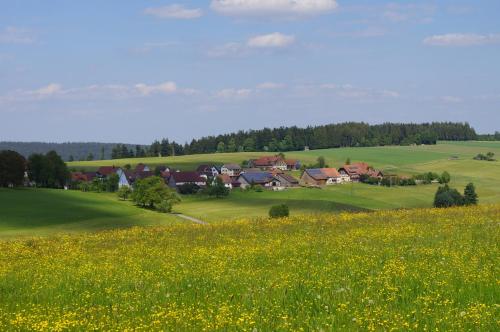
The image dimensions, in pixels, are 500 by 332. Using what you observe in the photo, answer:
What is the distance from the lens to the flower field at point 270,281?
1040cm

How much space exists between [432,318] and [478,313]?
0.79 metres

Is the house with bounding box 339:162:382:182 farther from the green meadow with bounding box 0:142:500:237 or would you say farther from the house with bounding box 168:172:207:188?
the house with bounding box 168:172:207:188

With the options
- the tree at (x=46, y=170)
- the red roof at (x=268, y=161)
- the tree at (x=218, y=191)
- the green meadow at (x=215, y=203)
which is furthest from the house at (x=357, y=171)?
the tree at (x=46, y=170)

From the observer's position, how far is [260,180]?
140 m

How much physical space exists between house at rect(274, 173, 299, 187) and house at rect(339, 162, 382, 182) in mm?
13425

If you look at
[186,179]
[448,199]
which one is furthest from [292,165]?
[448,199]

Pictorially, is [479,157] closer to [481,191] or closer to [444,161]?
[444,161]

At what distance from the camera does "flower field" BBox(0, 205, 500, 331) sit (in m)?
10.4

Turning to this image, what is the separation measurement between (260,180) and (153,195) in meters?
53.0

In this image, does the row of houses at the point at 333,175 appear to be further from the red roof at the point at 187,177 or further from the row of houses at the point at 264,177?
the red roof at the point at 187,177

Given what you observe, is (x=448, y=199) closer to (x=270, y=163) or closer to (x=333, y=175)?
(x=333, y=175)

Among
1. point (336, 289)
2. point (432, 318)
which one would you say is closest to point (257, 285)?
point (336, 289)

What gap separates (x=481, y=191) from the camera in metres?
113

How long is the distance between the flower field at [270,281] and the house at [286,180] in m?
115
